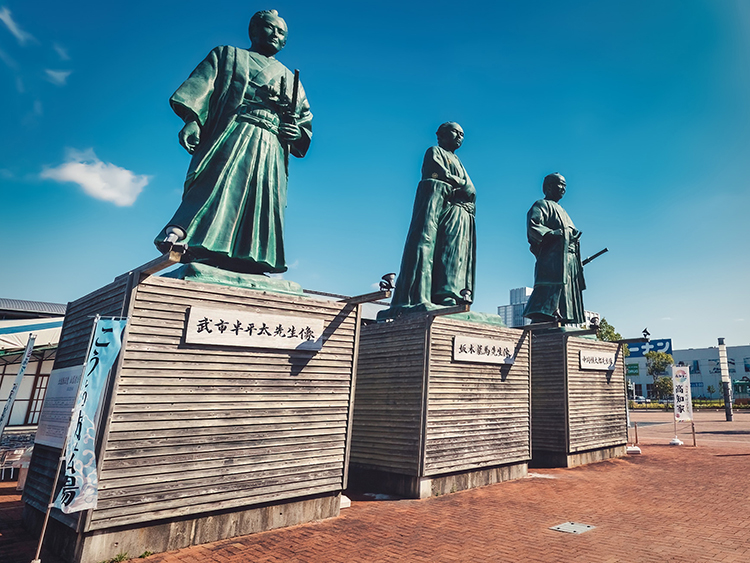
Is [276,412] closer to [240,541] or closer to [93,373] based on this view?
[240,541]

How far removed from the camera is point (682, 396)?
1764 centimetres

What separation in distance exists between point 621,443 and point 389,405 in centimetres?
932

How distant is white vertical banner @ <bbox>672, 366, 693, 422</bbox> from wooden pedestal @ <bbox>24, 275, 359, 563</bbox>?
15406 millimetres

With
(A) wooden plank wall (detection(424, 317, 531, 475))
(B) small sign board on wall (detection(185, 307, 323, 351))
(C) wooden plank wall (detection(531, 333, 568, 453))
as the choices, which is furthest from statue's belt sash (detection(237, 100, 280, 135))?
(C) wooden plank wall (detection(531, 333, 568, 453))

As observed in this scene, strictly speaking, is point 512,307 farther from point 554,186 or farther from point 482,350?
point 482,350

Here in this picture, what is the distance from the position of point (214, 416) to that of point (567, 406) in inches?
399

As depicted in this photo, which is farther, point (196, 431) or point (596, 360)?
point (596, 360)

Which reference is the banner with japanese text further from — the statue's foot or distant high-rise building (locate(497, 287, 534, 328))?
distant high-rise building (locate(497, 287, 534, 328))

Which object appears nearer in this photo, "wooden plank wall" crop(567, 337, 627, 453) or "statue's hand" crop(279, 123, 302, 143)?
"statue's hand" crop(279, 123, 302, 143)

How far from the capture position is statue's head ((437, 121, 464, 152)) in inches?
468

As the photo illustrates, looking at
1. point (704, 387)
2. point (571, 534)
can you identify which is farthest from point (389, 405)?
point (704, 387)

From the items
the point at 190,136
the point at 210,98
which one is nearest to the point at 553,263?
the point at 210,98

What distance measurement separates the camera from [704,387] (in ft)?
212

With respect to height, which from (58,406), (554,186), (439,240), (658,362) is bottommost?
(58,406)
